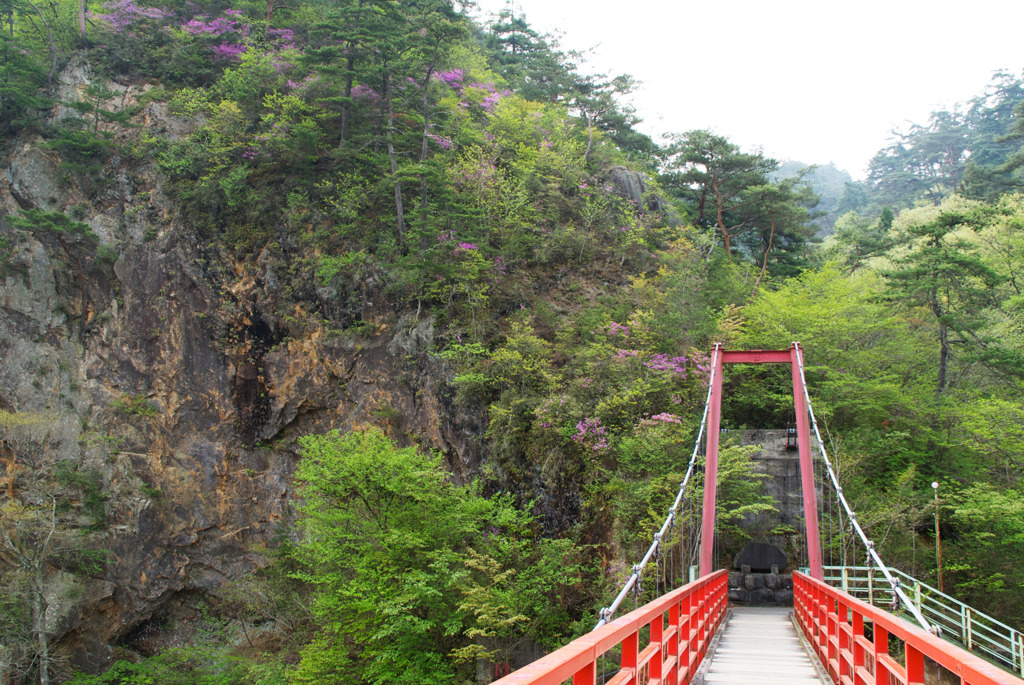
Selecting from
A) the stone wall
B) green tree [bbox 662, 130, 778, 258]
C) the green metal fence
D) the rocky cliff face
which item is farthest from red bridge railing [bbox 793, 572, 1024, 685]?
green tree [bbox 662, 130, 778, 258]

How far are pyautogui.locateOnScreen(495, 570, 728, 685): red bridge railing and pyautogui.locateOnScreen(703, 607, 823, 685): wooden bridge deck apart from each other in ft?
0.76

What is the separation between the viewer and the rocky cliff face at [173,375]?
1745 centimetres

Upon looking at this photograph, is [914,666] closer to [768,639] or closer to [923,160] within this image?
[768,639]

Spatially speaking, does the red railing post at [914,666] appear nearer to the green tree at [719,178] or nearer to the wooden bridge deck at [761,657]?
the wooden bridge deck at [761,657]

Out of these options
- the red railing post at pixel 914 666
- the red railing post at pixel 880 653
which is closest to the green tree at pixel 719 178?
the red railing post at pixel 880 653

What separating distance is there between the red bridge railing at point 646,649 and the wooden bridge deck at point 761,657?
23 centimetres

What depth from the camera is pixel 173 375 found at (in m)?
18.5

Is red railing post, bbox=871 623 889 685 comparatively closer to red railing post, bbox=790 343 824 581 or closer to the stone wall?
red railing post, bbox=790 343 824 581

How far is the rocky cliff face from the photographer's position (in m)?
17.5

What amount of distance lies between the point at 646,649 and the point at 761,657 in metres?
3.75

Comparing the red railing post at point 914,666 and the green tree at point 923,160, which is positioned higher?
the green tree at point 923,160

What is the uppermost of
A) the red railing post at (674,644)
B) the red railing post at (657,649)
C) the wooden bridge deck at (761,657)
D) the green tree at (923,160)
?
the green tree at (923,160)

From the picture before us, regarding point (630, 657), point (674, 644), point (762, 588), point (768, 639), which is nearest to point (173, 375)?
point (762, 588)

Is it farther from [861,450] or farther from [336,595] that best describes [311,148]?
[861,450]
